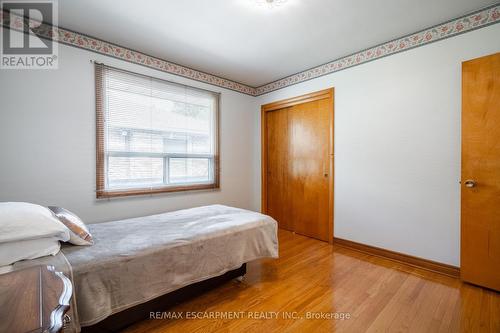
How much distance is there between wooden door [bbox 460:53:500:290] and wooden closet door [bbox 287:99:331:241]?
4.77ft

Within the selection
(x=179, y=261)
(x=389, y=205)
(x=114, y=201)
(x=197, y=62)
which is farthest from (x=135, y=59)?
(x=389, y=205)

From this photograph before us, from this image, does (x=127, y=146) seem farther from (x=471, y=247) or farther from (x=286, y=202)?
(x=471, y=247)

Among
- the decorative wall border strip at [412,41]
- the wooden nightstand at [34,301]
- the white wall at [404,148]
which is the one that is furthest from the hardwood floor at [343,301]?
the decorative wall border strip at [412,41]

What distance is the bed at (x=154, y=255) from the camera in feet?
4.23

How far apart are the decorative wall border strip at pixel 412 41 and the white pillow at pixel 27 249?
11.4 ft

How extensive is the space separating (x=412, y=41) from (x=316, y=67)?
46.2 inches

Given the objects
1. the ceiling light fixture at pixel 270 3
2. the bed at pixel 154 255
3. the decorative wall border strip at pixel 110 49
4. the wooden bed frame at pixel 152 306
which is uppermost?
the ceiling light fixture at pixel 270 3

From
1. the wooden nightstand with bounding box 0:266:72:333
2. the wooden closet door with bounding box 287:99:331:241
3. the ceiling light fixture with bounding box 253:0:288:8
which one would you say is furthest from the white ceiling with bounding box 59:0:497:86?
the wooden nightstand with bounding box 0:266:72:333

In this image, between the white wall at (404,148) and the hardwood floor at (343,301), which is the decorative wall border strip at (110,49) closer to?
the white wall at (404,148)

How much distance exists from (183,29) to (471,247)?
3.54 metres

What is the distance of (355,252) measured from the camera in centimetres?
288

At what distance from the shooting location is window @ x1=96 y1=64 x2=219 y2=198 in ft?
8.65

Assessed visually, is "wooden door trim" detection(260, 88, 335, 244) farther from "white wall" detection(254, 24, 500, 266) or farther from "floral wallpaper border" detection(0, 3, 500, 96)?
"floral wallpaper border" detection(0, 3, 500, 96)

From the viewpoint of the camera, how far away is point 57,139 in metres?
2.33
